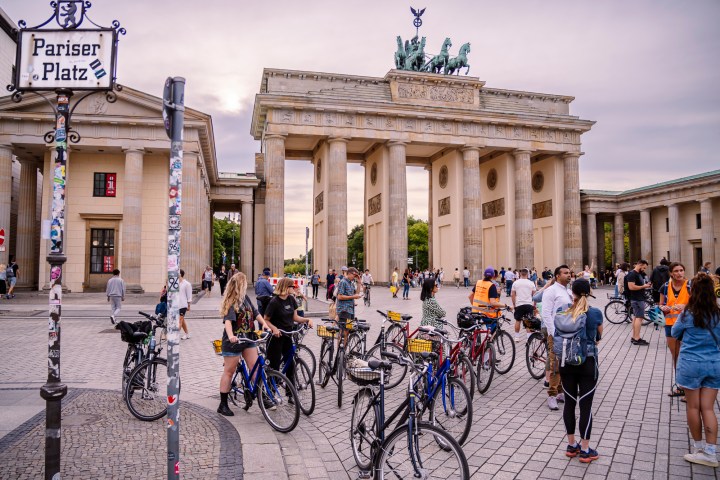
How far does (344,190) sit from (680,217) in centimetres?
3215

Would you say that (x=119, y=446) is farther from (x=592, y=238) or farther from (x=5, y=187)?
(x=592, y=238)

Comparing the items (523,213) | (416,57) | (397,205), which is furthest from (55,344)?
(416,57)

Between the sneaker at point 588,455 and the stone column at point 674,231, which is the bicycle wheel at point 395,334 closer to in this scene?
the sneaker at point 588,455

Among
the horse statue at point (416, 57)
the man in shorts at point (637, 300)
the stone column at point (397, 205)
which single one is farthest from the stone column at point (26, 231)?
the horse statue at point (416, 57)

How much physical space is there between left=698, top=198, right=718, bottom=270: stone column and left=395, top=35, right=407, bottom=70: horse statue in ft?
95.9

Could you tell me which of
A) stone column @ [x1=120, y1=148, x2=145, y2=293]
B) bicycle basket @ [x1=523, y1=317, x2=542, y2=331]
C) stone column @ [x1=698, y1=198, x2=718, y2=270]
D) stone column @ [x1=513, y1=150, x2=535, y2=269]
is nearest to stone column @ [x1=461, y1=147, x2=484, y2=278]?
stone column @ [x1=513, y1=150, x2=535, y2=269]

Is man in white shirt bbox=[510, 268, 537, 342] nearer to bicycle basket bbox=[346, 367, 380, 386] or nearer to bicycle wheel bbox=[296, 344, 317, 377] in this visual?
bicycle wheel bbox=[296, 344, 317, 377]

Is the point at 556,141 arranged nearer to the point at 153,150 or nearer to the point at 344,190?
the point at 344,190

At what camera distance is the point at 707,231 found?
1750 inches

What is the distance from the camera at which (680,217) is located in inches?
1928

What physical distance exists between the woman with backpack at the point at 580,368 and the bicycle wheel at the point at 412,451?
177 centimetres

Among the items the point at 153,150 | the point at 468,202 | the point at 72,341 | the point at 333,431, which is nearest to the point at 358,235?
the point at 468,202

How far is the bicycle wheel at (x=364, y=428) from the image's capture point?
193 inches

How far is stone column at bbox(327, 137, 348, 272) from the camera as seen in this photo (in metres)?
42.3
